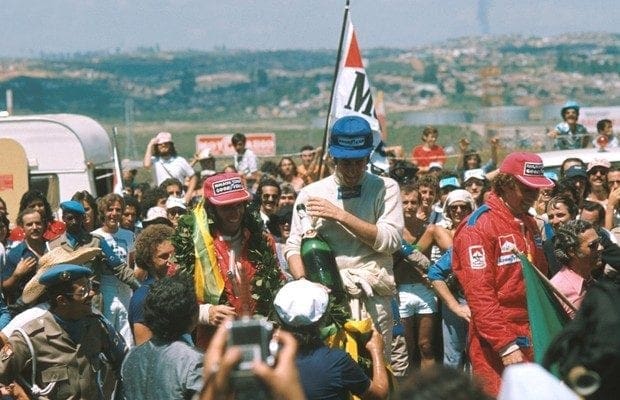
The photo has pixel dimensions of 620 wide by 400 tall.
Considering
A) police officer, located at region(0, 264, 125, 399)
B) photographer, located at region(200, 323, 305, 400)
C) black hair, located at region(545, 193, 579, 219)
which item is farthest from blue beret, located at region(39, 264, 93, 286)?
black hair, located at region(545, 193, 579, 219)

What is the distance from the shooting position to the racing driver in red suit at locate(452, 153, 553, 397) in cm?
813

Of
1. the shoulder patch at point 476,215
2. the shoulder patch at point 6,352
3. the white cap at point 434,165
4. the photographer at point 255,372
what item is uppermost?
the photographer at point 255,372

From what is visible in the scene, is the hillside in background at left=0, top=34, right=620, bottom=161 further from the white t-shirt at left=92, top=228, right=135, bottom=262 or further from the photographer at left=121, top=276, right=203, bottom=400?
the photographer at left=121, top=276, right=203, bottom=400

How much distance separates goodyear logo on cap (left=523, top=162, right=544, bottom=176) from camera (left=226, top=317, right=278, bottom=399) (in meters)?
4.16

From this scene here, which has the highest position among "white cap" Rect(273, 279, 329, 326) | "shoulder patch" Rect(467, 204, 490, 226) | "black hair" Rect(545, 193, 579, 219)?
"white cap" Rect(273, 279, 329, 326)

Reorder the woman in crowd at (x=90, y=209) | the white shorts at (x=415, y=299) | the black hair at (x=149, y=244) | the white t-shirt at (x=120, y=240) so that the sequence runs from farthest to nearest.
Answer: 1. the woman in crowd at (x=90, y=209)
2. the white t-shirt at (x=120, y=240)
3. the white shorts at (x=415, y=299)
4. the black hair at (x=149, y=244)

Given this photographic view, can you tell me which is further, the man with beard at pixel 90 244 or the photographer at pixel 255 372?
the man with beard at pixel 90 244

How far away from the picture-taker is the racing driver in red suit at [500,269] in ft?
26.7

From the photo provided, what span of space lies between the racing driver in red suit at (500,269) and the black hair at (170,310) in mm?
1998

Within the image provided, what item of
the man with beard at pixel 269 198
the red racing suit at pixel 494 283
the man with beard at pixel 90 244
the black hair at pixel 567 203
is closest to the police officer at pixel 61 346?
the red racing suit at pixel 494 283

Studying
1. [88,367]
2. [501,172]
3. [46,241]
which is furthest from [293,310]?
[46,241]

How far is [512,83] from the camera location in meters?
184

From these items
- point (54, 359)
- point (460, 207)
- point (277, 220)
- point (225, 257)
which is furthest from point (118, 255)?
point (54, 359)

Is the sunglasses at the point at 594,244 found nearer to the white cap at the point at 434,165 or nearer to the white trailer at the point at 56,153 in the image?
the white cap at the point at 434,165
